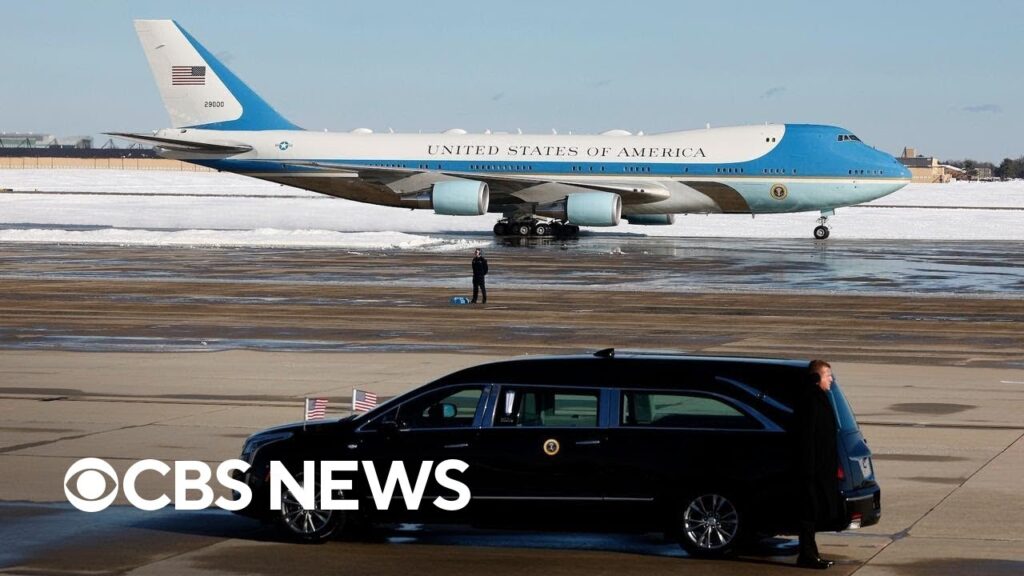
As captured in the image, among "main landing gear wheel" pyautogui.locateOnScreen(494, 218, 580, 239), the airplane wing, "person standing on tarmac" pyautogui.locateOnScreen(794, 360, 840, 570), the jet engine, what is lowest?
"person standing on tarmac" pyautogui.locateOnScreen(794, 360, 840, 570)

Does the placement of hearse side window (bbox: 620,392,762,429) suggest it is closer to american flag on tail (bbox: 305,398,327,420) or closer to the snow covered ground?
american flag on tail (bbox: 305,398,327,420)

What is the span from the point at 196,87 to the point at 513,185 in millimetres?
15799

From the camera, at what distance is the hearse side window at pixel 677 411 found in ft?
39.4

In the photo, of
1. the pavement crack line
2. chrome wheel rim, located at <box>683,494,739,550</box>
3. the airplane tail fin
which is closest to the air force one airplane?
the airplane tail fin

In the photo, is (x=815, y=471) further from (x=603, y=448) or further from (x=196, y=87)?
(x=196, y=87)

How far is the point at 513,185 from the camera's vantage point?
198 ft

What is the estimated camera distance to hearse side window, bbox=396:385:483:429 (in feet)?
40.7

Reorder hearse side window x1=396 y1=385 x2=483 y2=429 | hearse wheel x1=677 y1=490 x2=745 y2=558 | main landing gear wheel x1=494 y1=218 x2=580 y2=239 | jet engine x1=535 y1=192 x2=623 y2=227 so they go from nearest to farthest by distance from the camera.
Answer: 1. hearse wheel x1=677 y1=490 x2=745 y2=558
2. hearse side window x1=396 y1=385 x2=483 y2=429
3. jet engine x1=535 y1=192 x2=623 y2=227
4. main landing gear wheel x1=494 y1=218 x2=580 y2=239

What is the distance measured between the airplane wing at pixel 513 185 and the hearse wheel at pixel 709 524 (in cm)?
4819

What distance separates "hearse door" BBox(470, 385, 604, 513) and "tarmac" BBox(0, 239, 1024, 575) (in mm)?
516

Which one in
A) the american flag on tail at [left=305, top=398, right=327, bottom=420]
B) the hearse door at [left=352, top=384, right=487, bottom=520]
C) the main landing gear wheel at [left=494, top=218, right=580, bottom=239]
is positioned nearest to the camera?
the hearse door at [left=352, top=384, right=487, bottom=520]

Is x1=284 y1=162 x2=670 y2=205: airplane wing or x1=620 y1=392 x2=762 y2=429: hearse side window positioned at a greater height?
x1=284 y1=162 x2=670 y2=205: airplane wing

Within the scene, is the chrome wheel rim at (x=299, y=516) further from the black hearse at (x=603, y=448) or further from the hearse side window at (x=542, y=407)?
the hearse side window at (x=542, y=407)

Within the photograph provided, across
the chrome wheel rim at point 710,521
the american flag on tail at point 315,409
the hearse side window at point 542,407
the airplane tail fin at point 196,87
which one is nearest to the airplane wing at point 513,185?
the airplane tail fin at point 196,87
